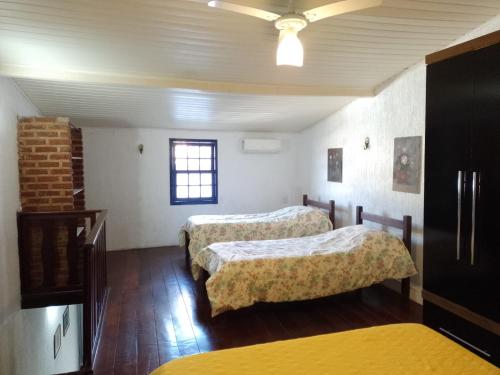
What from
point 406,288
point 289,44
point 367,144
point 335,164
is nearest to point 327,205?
point 335,164

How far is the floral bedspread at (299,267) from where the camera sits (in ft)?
10.8

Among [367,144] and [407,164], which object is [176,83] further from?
[407,164]

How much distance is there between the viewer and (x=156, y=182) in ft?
20.5

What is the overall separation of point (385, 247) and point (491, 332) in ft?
5.22

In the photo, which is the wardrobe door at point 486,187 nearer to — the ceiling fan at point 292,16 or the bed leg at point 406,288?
the ceiling fan at point 292,16

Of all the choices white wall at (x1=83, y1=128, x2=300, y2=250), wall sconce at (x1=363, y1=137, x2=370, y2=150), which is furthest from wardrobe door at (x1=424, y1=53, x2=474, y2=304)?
white wall at (x1=83, y1=128, x2=300, y2=250)

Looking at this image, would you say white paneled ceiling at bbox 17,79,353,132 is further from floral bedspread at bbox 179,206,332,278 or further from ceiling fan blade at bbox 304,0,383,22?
ceiling fan blade at bbox 304,0,383,22

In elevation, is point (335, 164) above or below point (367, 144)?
below

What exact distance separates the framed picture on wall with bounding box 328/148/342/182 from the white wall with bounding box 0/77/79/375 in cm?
412

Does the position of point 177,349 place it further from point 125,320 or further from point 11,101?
point 11,101

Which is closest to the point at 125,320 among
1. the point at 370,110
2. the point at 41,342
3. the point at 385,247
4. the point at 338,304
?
the point at 41,342

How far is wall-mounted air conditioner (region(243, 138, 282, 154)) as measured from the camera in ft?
21.5

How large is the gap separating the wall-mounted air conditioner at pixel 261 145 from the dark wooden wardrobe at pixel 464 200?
4.11m

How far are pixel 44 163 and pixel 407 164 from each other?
3.92 m
